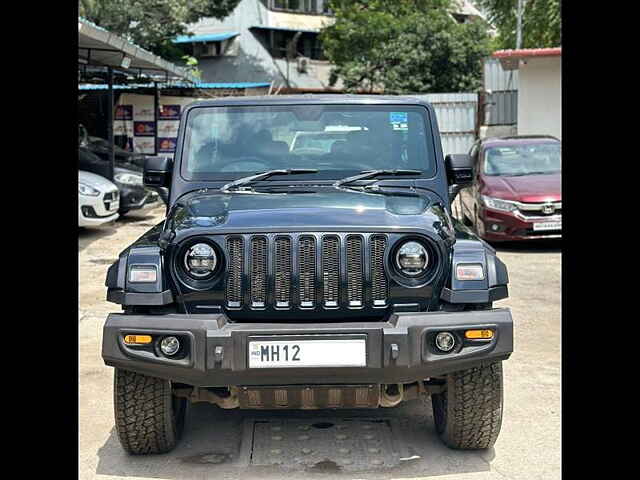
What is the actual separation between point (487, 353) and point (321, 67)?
143ft

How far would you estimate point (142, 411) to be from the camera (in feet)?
15.2

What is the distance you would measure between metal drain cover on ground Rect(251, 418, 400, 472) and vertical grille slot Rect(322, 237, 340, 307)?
889mm

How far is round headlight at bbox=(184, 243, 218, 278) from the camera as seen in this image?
4438mm

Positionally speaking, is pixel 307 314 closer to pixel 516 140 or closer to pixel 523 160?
pixel 523 160

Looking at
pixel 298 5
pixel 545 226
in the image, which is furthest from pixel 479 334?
pixel 298 5

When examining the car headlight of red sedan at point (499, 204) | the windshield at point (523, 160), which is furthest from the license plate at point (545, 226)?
the windshield at point (523, 160)

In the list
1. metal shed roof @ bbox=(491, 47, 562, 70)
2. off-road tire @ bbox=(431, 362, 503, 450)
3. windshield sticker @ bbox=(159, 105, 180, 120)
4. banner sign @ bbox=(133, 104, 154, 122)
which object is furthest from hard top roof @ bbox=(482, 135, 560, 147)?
windshield sticker @ bbox=(159, 105, 180, 120)

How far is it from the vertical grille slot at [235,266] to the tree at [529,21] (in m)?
27.1

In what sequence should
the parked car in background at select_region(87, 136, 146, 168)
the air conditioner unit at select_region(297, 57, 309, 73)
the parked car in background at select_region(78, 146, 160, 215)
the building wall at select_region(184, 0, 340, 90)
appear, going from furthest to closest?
1. the air conditioner unit at select_region(297, 57, 309, 73)
2. the building wall at select_region(184, 0, 340, 90)
3. the parked car in background at select_region(87, 136, 146, 168)
4. the parked car in background at select_region(78, 146, 160, 215)

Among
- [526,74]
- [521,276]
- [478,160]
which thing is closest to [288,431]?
[521,276]

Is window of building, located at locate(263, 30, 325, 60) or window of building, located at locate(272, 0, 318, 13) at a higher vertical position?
window of building, located at locate(272, 0, 318, 13)

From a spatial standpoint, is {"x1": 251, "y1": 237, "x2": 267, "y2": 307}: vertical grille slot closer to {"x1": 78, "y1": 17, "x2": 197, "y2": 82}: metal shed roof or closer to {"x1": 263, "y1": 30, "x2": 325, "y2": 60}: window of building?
{"x1": 78, "y1": 17, "x2": 197, "y2": 82}: metal shed roof

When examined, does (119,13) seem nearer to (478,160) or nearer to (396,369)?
(478,160)

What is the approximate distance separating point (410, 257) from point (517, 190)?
27.0 feet
